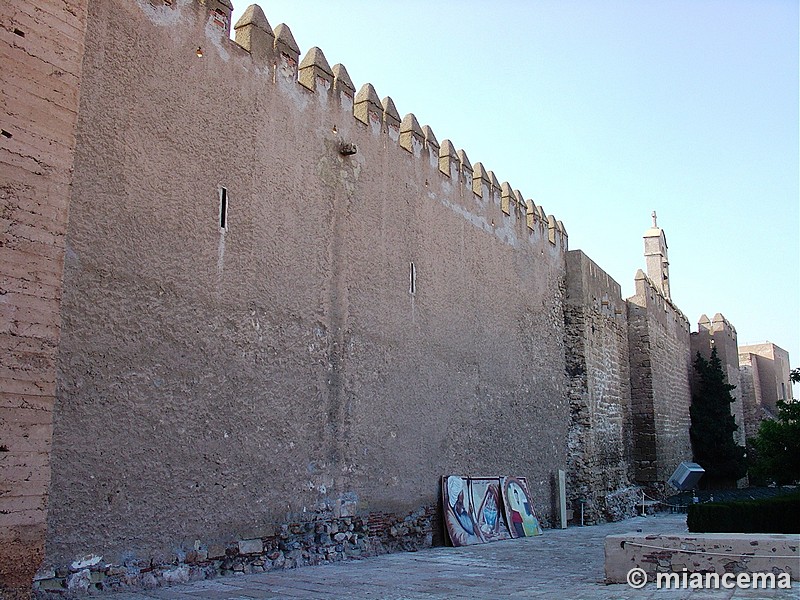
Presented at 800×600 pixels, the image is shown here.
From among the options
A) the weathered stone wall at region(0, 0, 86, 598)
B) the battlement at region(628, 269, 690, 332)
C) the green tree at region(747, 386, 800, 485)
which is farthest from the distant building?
the weathered stone wall at region(0, 0, 86, 598)

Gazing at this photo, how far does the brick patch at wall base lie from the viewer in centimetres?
573

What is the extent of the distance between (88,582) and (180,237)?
3.11 meters

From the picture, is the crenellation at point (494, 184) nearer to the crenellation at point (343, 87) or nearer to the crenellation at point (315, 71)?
the crenellation at point (343, 87)

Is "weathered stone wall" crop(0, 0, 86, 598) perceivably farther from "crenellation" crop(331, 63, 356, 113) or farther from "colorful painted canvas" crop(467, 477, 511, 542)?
"colorful painted canvas" crop(467, 477, 511, 542)

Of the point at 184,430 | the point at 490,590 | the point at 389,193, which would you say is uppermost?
the point at 389,193

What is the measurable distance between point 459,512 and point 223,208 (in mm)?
5896

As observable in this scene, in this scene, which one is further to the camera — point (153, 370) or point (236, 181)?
point (236, 181)

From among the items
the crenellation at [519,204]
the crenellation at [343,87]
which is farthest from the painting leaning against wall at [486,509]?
the crenellation at [343,87]

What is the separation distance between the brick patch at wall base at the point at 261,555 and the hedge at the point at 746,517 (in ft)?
11.7

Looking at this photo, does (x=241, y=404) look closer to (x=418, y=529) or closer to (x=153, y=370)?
(x=153, y=370)

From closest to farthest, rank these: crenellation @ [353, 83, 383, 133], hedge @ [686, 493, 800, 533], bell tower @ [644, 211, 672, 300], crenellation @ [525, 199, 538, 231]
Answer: hedge @ [686, 493, 800, 533], crenellation @ [353, 83, 383, 133], crenellation @ [525, 199, 538, 231], bell tower @ [644, 211, 672, 300]

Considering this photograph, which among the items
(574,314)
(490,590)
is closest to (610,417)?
(574,314)

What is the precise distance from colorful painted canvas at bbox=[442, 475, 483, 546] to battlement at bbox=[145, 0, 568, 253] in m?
4.62

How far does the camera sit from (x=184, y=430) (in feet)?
22.5
